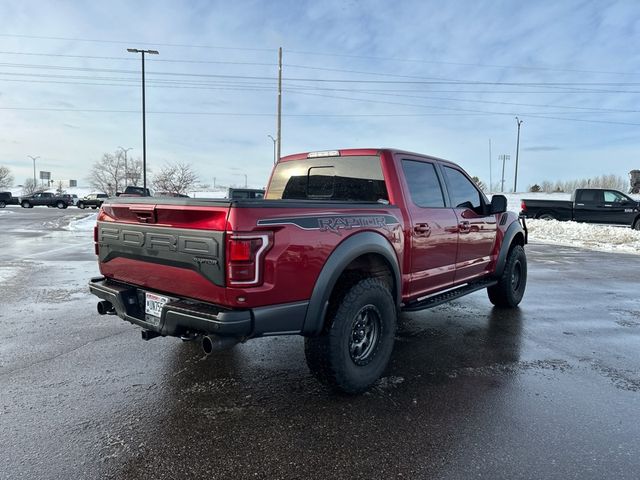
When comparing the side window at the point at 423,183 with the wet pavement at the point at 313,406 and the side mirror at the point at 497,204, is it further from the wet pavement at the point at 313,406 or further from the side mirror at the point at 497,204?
the wet pavement at the point at 313,406

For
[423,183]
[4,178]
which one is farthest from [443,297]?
[4,178]

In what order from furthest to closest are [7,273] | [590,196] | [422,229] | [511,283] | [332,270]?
[590,196]
[7,273]
[511,283]
[422,229]
[332,270]

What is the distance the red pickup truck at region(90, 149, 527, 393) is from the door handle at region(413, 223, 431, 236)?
10 millimetres

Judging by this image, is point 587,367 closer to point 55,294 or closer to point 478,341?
point 478,341

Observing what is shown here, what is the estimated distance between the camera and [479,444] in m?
2.78

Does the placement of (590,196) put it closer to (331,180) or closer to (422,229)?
(422,229)

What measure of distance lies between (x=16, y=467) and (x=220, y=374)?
61.7 inches

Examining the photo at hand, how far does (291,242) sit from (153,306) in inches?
47.1

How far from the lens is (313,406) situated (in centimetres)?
324

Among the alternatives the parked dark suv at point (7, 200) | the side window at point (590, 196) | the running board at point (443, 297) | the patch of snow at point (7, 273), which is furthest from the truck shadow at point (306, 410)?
the parked dark suv at point (7, 200)

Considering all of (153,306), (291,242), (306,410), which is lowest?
(306,410)

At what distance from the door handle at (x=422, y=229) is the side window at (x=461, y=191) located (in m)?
0.80

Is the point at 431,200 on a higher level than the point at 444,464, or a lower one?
higher

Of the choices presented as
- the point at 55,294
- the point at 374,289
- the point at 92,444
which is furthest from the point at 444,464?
the point at 55,294
